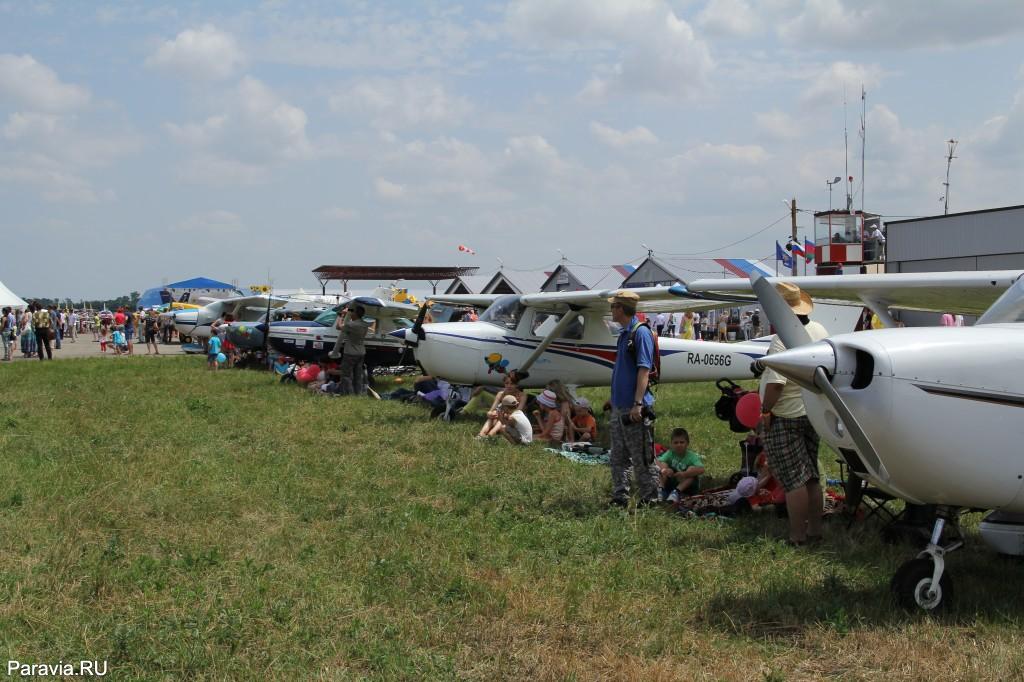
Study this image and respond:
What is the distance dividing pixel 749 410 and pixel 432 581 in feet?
11.3

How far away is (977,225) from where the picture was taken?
30.6m

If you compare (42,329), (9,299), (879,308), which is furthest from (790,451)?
(9,299)

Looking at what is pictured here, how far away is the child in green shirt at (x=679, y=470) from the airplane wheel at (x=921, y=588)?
2682 millimetres

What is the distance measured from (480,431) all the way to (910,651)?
740cm

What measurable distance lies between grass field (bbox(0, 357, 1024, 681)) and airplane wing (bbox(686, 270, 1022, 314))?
192 centimetres

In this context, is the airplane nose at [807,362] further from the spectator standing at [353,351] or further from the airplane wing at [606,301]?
the spectator standing at [353,351]

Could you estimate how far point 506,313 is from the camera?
527 inches

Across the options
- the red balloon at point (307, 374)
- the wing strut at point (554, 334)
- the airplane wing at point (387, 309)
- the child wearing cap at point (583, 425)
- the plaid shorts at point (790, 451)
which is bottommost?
the child wearing cap at point (583, 425)

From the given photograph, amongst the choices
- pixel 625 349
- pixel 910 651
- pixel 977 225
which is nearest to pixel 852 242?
pixel 977 225

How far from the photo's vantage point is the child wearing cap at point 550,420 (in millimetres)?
10938

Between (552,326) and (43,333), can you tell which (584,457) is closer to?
(552,326)

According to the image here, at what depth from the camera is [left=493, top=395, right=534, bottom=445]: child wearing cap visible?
1048cm

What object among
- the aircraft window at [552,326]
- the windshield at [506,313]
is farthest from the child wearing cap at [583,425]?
the windshield at [506,313]

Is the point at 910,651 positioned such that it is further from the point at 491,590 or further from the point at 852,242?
the point at 852,242
